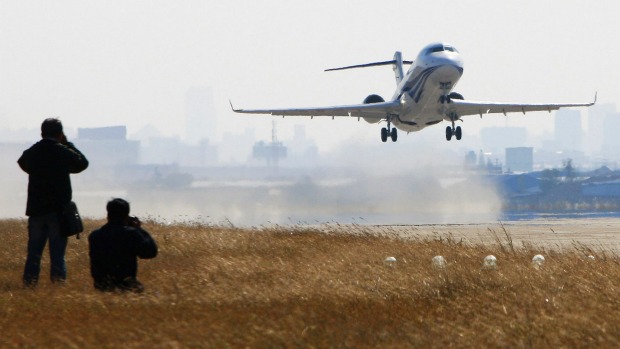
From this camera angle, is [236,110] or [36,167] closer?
[36,167]

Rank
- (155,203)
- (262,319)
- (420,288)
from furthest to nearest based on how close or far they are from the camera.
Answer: (155,203), (420,288), (262,319)

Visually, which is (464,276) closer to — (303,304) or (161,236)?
(303,304)

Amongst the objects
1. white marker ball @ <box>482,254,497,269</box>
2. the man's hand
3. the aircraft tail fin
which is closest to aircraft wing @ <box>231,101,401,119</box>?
the aircraft tail fin

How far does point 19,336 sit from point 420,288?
5508 mm

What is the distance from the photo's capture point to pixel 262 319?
10625 mm

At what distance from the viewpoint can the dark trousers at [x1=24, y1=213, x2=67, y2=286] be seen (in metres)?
13.9

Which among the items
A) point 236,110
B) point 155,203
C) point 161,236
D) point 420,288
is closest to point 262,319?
point 420,288

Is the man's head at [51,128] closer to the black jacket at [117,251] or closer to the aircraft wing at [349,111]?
the black jacket at [117,251]

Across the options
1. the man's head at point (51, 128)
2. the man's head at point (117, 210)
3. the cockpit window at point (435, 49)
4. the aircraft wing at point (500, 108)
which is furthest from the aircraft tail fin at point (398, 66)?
the man's head at point (117, 210)

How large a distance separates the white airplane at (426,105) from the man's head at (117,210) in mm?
35313

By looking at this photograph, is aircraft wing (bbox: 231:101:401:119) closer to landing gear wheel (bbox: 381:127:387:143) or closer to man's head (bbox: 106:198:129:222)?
landing gear wheel (bbox: 381:127:387:143)

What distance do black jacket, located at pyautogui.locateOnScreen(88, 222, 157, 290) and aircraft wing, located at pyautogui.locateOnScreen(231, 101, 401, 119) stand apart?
38944 mm

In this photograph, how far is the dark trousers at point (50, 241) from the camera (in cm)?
1391

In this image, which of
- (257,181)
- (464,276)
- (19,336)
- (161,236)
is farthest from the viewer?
(257,181)
